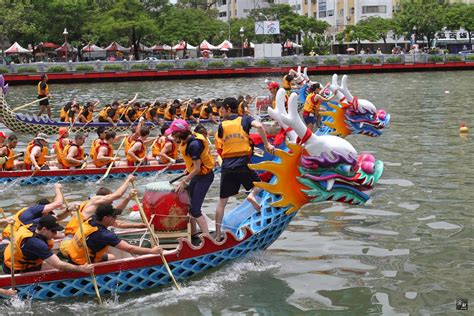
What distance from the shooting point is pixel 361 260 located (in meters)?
10.9

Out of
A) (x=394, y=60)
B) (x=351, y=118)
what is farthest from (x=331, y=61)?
(x=351, y=118)

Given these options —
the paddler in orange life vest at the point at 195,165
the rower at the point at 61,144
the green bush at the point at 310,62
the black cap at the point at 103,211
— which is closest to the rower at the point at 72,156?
the rower at the point at 61,144

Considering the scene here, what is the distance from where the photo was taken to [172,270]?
31.7ft

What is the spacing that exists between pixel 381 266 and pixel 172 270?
121 inches

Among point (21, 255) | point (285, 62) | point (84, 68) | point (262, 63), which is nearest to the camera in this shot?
point (21, 255)

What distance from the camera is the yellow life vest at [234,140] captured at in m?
10.4

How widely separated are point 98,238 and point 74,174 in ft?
24.4

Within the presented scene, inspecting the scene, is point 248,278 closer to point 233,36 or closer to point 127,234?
point 127,234

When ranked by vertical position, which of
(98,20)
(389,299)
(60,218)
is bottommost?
(389,299)

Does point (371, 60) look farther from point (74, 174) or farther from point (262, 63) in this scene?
point (74, 174)

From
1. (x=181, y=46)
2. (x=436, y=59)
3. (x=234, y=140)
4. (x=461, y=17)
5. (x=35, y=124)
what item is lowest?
(x=35, y=124)

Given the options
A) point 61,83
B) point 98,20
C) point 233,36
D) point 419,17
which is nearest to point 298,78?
point 61,83

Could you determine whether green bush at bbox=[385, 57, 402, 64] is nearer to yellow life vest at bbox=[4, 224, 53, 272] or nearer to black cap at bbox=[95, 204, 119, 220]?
black cap at bbox=[95, 204, 119, 220]

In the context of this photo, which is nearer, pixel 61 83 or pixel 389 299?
pixel 389 299
